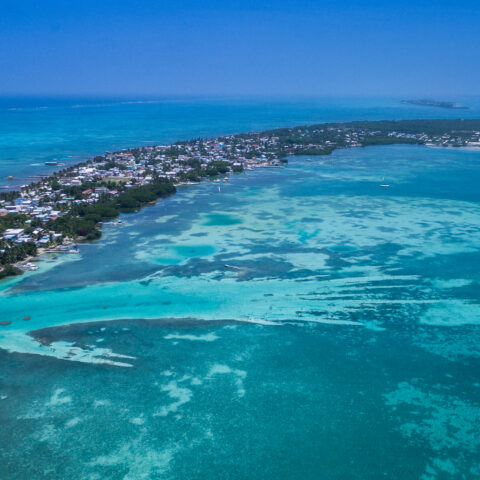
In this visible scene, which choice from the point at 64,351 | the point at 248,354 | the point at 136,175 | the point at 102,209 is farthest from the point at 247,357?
the point at 136,175

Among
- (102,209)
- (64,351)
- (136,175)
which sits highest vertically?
(136,175)

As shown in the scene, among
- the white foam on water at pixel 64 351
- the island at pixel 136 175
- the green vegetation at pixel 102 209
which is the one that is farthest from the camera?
the green vegetation at pixel 102 209

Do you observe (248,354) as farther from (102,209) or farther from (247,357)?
(102,209)

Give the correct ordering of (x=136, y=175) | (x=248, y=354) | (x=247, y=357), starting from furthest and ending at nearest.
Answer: (x=136, y=175), (x=248, y=354), (x=247, y=357)

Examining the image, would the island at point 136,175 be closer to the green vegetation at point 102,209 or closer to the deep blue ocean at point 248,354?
the green vegetation at point 102,209

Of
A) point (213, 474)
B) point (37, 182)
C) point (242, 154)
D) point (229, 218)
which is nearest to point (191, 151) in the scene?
point (242, 154)

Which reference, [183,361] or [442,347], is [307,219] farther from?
[183,361]

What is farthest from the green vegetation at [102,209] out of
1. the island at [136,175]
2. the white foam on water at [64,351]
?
the white foam on water at [64,351]
